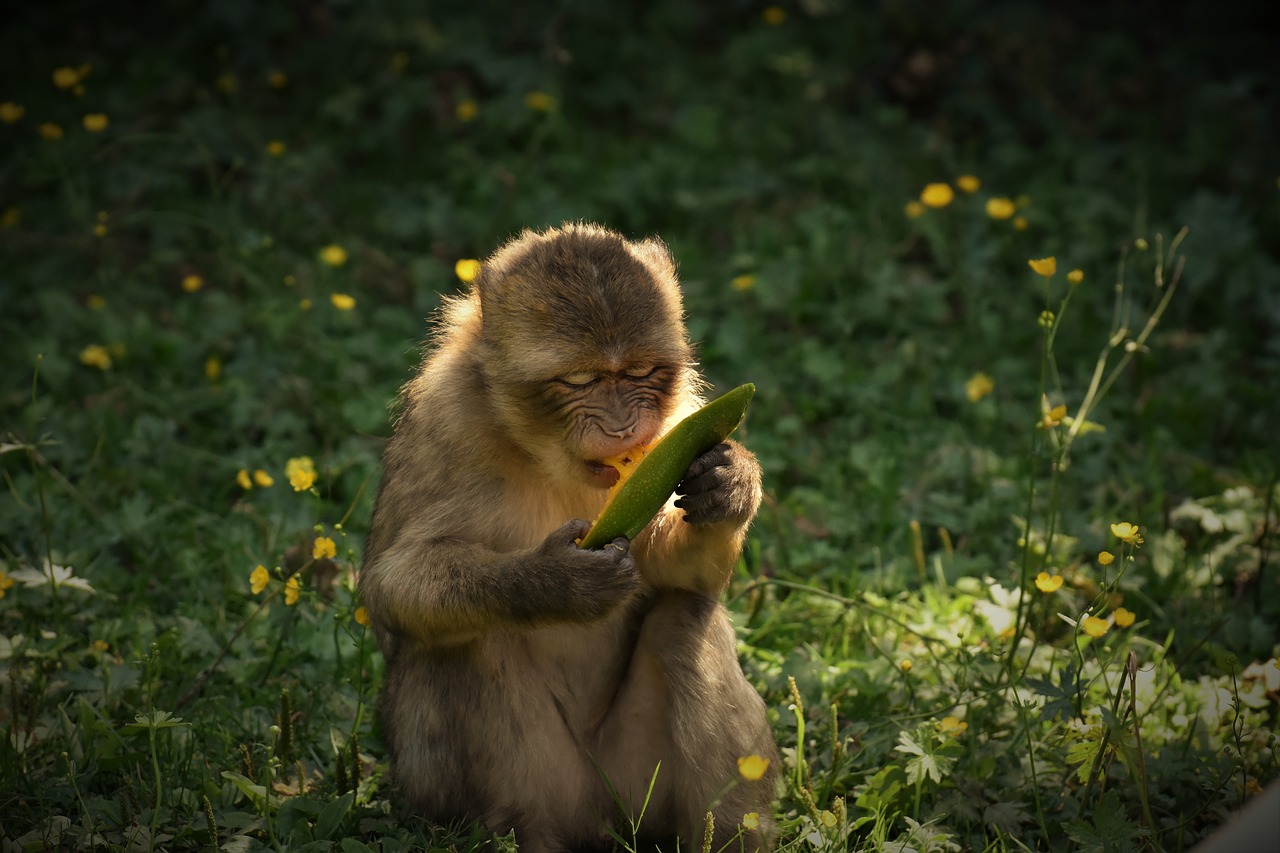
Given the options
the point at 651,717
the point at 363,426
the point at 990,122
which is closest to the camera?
the point at 651,717

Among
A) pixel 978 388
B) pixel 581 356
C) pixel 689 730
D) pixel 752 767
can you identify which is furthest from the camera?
pixel 978 388

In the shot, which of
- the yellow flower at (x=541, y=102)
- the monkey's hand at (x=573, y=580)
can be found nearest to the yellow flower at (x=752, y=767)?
the monkey's hand at (x=573, y=580)

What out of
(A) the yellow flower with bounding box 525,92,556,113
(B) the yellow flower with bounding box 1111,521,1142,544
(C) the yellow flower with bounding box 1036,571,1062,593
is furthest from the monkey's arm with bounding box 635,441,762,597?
(A) the yellow flower with bounding box 525,92,556,113

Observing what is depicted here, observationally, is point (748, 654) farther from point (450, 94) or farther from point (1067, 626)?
point (450, 94)

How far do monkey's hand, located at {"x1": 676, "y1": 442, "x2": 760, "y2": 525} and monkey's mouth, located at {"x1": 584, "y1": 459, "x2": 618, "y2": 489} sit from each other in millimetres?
195

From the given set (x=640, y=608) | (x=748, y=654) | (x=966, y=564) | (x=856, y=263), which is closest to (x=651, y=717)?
(x=640, y=608)

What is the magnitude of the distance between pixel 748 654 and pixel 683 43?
539 centimetres

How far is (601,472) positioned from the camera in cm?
406

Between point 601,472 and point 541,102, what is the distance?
4541mm

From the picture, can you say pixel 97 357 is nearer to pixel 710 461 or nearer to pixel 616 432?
pixel 616 432

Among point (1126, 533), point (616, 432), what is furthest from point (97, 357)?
point (1126, 533)

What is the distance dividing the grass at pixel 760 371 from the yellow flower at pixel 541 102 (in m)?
0.09

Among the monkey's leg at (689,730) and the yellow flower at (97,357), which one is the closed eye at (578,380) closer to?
the monkey's leg at (689,730)

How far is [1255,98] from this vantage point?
8781 mm
